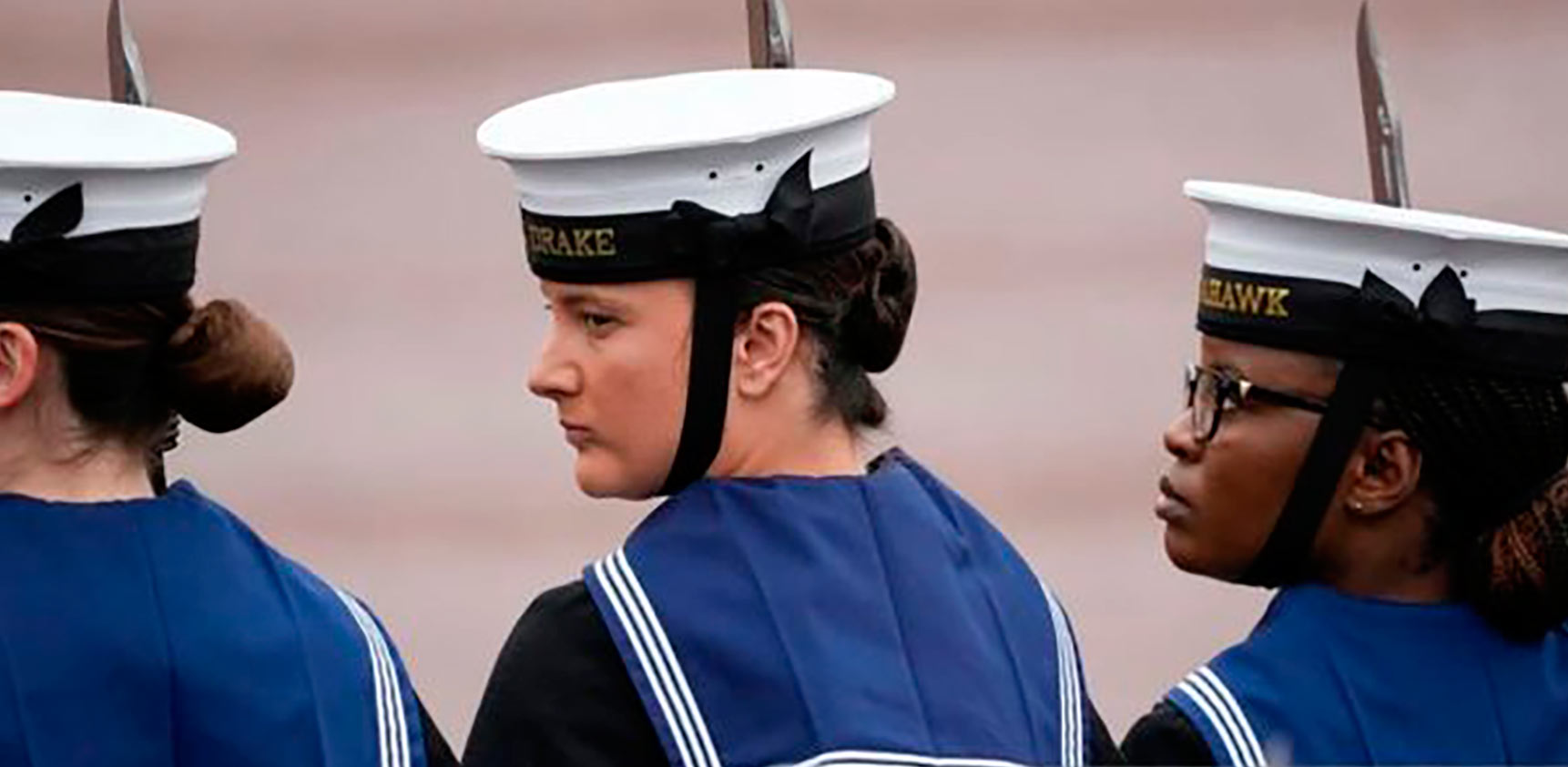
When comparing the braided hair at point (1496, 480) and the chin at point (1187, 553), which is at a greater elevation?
the braided hair at point (1496, 480)

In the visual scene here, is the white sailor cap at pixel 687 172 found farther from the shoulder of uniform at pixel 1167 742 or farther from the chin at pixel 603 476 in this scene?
the shoulder of uniform at pixel 1167 742

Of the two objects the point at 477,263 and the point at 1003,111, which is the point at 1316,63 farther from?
the point at 477,263

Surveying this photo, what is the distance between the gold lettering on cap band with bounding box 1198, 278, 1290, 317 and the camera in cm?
480

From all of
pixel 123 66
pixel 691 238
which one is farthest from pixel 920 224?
pixel 691 238

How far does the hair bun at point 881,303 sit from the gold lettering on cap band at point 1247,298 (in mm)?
309

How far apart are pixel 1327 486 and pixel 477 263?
2.24 m

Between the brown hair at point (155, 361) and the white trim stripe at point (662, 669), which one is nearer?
the white trim stripe at point (662, 669)

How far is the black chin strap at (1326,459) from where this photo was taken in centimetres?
477

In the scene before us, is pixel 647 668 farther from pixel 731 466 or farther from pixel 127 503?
pixel 127 503

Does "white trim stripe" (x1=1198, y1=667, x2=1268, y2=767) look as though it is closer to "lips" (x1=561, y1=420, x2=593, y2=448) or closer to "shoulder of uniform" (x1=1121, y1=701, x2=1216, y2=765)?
"shoulder of uniform" (x1=1121, y1=701, x2=1216, y2=765)

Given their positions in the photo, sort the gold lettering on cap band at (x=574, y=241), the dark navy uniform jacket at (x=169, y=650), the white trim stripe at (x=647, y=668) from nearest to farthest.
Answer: the white trim stripe at (x=647, y=668) → the gold lettering on cap band at (x=574, y=241) → the dark navy uniform jacket at (x=169, y=650)

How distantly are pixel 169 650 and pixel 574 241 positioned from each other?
0.54 metres

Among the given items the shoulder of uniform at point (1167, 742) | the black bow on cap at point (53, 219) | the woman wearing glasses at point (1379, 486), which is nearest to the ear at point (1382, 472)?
the woman wearing glasses at point (1379, 486)

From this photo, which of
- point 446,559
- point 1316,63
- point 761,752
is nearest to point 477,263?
point 446,559
